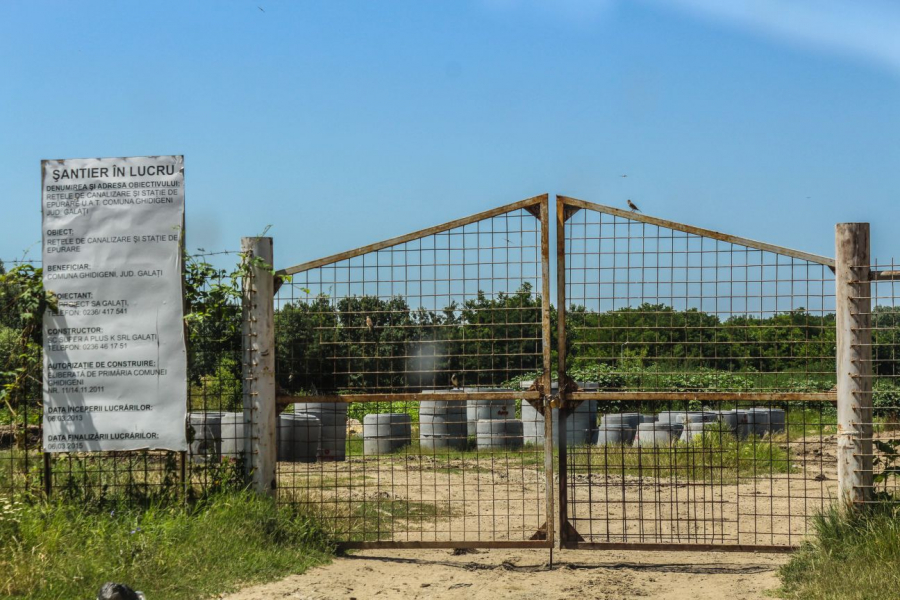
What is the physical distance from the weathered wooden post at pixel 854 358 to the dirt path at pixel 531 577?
0.98 meters

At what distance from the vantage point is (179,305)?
7176 mm

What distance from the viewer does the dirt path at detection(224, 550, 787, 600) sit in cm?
625

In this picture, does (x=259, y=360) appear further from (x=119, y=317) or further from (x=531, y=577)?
(x=531, y=577)

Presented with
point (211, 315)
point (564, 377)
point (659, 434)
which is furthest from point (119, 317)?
point (659, 434)

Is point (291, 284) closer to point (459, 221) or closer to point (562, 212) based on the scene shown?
point (459, 221)

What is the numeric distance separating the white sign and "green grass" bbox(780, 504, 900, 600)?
465 centimetres

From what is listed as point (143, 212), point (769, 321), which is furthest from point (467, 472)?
point (143, 212)

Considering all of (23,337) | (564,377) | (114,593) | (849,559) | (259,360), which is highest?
(23,337)

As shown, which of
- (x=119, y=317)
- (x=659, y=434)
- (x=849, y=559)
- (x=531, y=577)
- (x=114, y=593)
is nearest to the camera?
(x=114, y=593)

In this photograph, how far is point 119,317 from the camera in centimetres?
720

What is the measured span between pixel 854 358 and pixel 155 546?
17.1 feet

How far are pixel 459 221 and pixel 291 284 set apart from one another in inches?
56.5

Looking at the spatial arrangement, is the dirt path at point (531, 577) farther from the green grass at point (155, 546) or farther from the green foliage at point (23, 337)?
the green foliage at point (23, 337)

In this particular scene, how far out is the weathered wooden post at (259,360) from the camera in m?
7.20
